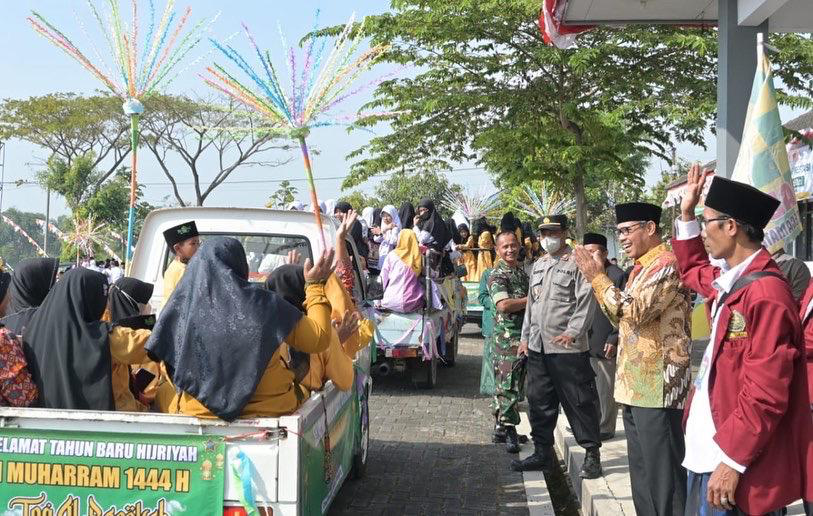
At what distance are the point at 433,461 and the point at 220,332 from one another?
4.18 m

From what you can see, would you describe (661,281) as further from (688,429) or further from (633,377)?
(688,429)

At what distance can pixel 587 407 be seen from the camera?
6.43m

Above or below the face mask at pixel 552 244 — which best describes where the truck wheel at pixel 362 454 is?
below

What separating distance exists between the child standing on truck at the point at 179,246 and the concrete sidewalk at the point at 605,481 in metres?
3.05

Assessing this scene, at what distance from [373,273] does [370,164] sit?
503 centimetres

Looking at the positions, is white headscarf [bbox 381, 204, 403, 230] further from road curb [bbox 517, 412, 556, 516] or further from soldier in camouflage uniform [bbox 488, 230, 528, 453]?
road curb [bbox 517, 412, 556, 516]

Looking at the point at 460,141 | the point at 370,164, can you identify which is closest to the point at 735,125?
the point at 460,141

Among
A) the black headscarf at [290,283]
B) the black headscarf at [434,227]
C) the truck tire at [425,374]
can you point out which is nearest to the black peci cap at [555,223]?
the black headscarf at [290,283]

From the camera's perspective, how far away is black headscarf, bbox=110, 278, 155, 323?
5.02 m

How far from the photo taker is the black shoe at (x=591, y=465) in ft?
20.7

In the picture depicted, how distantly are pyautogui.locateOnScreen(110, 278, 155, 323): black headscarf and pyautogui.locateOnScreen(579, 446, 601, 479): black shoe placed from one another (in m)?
3.46

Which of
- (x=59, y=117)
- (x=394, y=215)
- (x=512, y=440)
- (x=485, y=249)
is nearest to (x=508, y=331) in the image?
(x=512, y=440)

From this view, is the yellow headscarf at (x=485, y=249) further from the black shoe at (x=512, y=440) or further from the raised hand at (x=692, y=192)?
the raised hand at (x=692, y=192)

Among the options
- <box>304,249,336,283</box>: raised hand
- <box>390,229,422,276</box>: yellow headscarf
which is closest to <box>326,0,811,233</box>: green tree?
<box>390,229,422,276</box>: yellow headscarf
